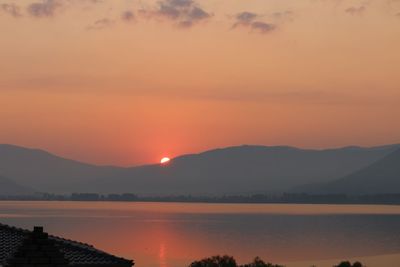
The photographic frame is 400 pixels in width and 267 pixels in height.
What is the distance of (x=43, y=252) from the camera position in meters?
22.7

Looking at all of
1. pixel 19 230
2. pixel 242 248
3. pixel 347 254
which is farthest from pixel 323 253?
pixel 19 230

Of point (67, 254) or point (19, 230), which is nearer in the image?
point (67, 254)

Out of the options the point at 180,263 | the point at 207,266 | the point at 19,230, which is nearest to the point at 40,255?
the point at 19,230

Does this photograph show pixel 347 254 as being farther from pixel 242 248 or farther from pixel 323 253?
pixel 242 248

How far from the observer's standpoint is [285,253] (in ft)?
576

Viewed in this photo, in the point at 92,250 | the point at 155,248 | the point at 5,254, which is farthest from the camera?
the point at 155,248

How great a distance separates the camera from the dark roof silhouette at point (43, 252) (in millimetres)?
22641

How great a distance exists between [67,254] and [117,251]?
480 feet

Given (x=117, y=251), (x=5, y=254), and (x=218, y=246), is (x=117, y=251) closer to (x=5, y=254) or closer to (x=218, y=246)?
(x=218, y=246)

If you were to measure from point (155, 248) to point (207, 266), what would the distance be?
112 metres

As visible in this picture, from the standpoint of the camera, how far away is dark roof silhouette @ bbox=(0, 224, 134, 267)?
74.3 ft

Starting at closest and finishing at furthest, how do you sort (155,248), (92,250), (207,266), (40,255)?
(40,255) < (92,250) < (207,266) < (155,248)

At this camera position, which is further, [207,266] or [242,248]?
[242,248]

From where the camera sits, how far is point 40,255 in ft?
74.2
